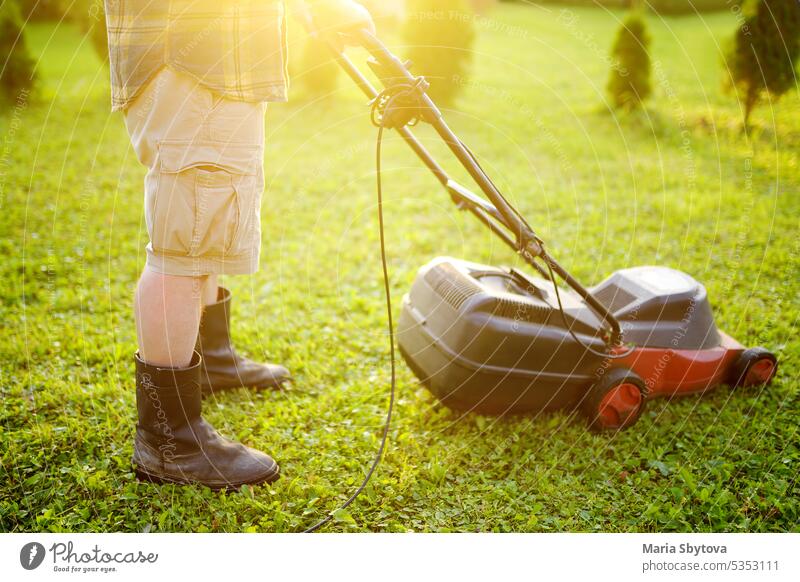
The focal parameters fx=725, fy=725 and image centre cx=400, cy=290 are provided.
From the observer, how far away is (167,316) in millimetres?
1789

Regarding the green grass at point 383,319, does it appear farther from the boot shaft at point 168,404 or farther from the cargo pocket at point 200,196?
the cargo pocket at point 200,196

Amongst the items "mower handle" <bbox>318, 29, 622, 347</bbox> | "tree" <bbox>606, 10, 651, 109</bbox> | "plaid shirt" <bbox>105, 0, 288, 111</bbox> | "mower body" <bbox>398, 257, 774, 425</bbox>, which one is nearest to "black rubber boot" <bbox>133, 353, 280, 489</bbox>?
"mower body" <bbox>398, 257, 774, 425</bbox>

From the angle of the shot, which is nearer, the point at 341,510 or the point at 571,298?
the point at 341,510

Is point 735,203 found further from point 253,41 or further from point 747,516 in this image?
point 253,41

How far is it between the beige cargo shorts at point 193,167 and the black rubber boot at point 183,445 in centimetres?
31

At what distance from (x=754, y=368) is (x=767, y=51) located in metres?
4.11

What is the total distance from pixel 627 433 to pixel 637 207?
2.39 metres

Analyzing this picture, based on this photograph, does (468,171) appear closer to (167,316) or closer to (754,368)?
(167,316)

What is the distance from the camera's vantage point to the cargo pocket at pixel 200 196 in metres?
1.64

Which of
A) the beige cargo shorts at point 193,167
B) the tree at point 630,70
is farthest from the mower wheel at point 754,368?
the tree at point 630,70

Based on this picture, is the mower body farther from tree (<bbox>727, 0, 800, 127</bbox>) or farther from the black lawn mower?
tree (<bbox>727, 0, 800, 127</bbox>)

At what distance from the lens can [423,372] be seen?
2184 millimetres

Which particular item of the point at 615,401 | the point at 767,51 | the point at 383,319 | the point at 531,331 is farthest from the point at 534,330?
the point at 767,51
